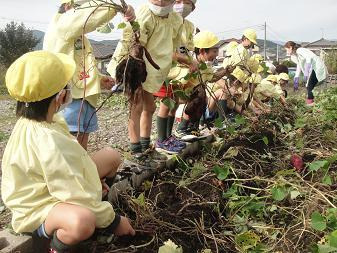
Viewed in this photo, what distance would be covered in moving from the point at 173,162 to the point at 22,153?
5.59 feet

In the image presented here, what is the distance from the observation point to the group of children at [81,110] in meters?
1.73

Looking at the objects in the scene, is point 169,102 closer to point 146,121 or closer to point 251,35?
point 146,121

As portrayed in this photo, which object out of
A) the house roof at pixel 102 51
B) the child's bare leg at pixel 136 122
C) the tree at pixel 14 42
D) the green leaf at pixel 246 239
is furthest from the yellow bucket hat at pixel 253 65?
the tree at pixel 14 42

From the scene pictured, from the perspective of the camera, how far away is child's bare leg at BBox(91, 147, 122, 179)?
2340 mm

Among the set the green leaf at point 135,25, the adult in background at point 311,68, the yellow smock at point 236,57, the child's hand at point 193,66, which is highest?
the green leaf at point 135,25

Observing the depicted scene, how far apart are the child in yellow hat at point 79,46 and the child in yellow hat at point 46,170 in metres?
0.75

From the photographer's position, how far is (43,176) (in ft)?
5.77

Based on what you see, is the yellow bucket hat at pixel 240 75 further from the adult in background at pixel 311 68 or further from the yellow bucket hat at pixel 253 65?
the adult in background at pixel 311 68

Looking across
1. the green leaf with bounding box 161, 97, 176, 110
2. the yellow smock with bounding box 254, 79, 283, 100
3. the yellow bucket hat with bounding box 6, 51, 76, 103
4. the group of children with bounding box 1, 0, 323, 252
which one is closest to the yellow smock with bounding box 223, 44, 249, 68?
the group of children with bounding box 1, 0, 323, 252

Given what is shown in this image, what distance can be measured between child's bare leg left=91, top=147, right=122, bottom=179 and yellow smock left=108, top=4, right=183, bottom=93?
2.39 feet

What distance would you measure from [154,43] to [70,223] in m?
1.77

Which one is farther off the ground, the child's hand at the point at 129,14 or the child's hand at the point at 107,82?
the child's hand at the point at 129,14

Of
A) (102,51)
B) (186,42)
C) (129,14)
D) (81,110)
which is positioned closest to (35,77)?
(81,110)

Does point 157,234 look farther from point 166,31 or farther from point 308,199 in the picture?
point 166,31
